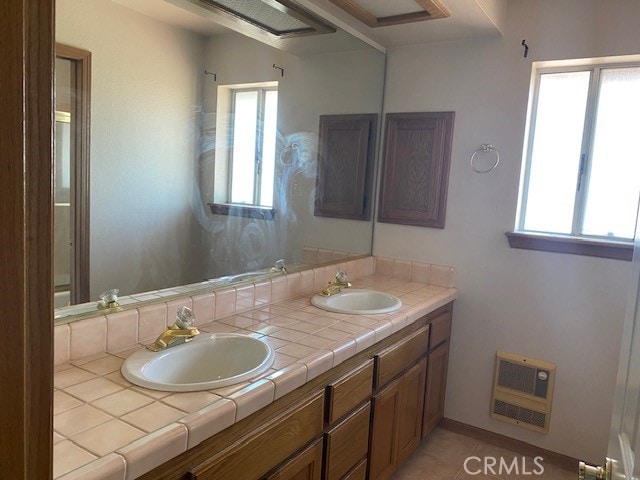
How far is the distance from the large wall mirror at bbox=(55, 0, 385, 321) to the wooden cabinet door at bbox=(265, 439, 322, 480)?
2.30 ft

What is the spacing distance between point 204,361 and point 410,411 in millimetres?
1156

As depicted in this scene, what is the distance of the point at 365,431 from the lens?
177 centimetres

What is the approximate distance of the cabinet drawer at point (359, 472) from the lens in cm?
169

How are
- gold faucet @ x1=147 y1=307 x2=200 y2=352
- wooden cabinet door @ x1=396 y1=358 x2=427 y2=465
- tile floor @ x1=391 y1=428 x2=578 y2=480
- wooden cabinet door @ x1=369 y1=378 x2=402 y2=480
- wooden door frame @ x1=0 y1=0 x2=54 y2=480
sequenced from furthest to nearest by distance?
1. tile floor @ x1=391 y1=428 x2=578 y2=480
2. wooden cabinet door @ x1=396 y1=358 x2=427 y2=465
3. wooden cabinet door @ x1=369 y1=378 x2=402 y2=480
4. gold faucet @ x1=147 y1=307 x2=200 y2=352
5. wooden door frame @ x1=0 y1=0 x2=54 y2=480

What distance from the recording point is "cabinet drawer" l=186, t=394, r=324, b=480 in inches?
42.4

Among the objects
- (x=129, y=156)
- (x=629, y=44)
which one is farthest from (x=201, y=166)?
(x=629, y=44)

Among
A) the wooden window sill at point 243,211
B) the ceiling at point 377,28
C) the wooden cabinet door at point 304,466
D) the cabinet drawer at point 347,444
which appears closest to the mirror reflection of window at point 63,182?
the ceiling at point 377,28

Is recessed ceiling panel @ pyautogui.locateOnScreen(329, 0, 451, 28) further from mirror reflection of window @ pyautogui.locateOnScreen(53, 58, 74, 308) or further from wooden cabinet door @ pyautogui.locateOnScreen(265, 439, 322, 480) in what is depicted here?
wooden cabinet door @ pyautogui.locateOnScreen(265, 439, 322, 480)

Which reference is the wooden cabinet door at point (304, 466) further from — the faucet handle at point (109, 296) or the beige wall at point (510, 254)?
the beige wall at point (510, 254)

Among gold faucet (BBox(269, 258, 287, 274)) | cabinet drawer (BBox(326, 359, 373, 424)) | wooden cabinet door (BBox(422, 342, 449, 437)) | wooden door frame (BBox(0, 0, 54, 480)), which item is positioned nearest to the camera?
wooden door frame (BBox(0, 0, 54, 480))

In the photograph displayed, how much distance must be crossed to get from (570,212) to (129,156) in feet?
6.97

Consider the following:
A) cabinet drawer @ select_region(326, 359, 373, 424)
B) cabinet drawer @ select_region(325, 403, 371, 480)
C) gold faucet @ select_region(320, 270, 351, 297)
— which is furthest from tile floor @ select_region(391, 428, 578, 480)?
gold faucet @ select_region(320, 270, 351, 297)

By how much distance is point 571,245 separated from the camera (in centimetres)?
230

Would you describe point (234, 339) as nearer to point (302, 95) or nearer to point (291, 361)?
point (291, 361)
